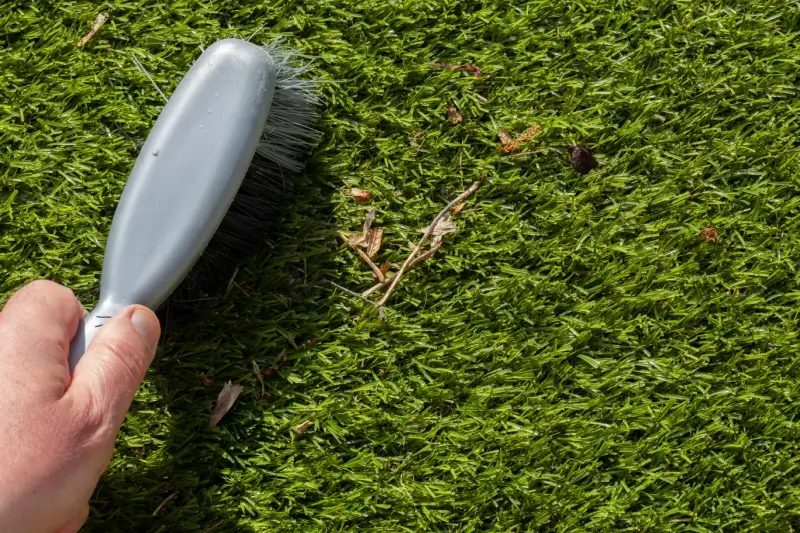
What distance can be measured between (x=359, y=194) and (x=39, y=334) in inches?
43.4

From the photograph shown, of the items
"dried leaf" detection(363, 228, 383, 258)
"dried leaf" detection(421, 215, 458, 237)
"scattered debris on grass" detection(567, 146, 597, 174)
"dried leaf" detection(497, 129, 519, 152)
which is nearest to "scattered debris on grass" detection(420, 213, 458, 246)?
"dried leaf" detection(421, 215, 458, 237)

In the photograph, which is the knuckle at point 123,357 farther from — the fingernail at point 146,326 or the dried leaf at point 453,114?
the dried leaf at point 453,114

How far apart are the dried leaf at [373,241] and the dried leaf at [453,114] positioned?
0.45m

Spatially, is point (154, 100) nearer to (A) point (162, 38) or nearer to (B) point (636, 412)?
(A) point (162, 38)

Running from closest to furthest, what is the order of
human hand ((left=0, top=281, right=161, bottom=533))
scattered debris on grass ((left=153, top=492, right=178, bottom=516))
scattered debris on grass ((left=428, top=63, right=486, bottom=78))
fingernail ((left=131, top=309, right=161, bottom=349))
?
human hand ((left=0, top=281, right=161, bottom=533)), fingernail ((left=131, top=309, right=161, bottom=349)), scattered debris on grass ((left=153, top=492, right=178, bottom=516)), scattered debris on grass ((left=428, top=63, right=486, bottom=78))

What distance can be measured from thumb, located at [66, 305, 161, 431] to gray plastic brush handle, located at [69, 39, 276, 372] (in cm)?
11

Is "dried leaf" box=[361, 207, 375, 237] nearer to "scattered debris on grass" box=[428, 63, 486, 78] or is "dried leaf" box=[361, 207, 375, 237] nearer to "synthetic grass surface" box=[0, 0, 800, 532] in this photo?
"synthetic grass surface" box=[0, 0, 800, 532]

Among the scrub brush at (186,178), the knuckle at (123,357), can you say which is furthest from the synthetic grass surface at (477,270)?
the knuckle at (123,357)

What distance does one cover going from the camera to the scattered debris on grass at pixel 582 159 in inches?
106

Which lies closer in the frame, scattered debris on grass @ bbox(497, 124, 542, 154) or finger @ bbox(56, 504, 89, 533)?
finger @ bbox(56, 504, 89, 533)

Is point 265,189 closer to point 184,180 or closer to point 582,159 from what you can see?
point 184,180

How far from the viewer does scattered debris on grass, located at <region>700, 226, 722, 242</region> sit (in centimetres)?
265

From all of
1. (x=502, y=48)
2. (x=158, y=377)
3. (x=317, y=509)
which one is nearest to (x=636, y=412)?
(x=317, y=509)

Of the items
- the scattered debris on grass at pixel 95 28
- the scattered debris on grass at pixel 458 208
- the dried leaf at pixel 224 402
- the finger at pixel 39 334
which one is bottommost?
the dried leaf at pixel 224 402
